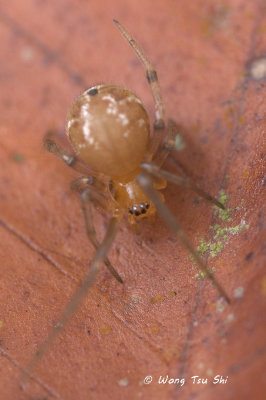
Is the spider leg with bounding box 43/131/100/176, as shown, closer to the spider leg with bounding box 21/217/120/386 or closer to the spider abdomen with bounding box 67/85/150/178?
the spider abdomen with bounding box 67/85/150/178

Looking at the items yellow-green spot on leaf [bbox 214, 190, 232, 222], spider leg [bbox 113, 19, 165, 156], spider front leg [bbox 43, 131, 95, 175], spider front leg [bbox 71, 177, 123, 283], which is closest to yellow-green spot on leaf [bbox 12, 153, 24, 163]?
Answer: spider front leg [bbox 43, 131, 95, 175]

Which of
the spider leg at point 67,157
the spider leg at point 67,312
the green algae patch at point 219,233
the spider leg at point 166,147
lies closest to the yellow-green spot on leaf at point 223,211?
the green algae patch at point 219,233

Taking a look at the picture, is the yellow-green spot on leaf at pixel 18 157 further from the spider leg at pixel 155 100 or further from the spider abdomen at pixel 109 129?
the spider leg at pixel 155 100

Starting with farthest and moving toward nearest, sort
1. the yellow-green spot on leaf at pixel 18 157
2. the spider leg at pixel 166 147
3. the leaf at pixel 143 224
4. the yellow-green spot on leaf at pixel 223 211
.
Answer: the yellow-green spot on leaf at pixel 18 157, the spider leg at pixel 166 147, the yellow-green spot on leaf at pixel 223 211, the leaf at pixel 143 224

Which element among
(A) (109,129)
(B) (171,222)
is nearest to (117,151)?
(A) (109,129)

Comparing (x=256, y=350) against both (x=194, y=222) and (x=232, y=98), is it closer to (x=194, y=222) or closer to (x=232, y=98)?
(x=194, y=222)

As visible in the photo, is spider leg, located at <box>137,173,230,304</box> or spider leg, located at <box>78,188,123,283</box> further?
spider leg, located at <box>78,188,123,283</box>
